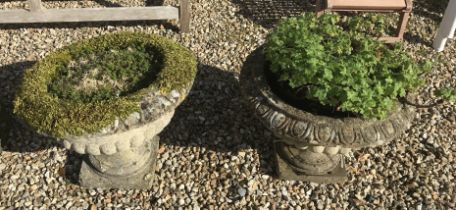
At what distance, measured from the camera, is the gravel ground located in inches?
142

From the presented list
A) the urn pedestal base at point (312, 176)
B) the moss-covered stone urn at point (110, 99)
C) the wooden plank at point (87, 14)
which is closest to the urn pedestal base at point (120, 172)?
the moss-covered stone urn at point (110, 99)

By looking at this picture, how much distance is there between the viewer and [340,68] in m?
2.80

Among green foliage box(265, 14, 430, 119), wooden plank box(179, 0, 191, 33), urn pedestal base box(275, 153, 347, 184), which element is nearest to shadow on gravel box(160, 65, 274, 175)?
urn pedestal base box(275, 153, 347, 184)

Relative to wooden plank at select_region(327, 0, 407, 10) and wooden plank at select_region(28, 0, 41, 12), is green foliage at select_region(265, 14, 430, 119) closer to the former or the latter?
wooden plank at select_region(327, 0, 407, 10)

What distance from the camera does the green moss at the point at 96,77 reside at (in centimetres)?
288

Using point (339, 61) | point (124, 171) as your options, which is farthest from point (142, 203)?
point (339, 61)

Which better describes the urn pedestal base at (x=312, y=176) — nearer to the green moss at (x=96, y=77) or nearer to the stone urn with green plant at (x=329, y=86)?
the stone urn with green plant at (x=329, y=86)

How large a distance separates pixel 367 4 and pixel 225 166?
2.35m

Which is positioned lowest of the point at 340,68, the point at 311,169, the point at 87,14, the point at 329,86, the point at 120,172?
the point at 120,172

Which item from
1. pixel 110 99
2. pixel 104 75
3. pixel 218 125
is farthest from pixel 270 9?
pixel 110 99

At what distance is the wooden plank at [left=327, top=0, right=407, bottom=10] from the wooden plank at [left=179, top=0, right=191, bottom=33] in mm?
1514


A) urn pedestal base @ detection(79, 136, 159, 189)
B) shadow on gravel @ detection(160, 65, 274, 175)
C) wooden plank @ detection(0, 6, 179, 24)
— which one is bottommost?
urn pedestal base @ detection(79, 136, 159, 189)

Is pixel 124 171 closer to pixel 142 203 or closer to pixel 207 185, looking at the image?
pixel 142 203

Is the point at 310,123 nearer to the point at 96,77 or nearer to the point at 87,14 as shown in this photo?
the point at 96,77
